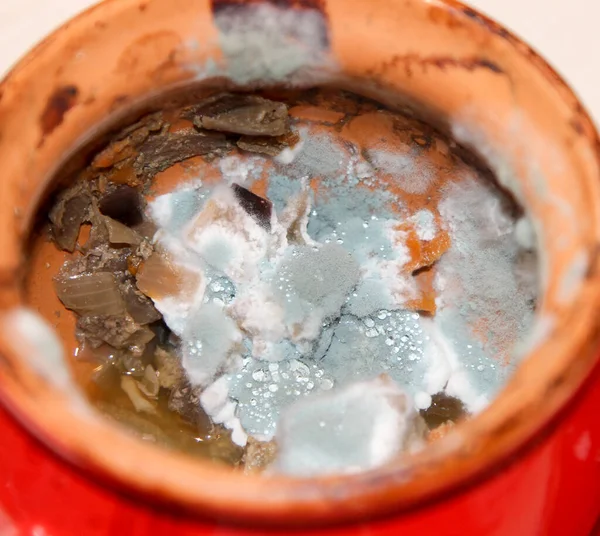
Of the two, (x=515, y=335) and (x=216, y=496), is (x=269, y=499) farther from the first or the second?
(x=515, y=335)

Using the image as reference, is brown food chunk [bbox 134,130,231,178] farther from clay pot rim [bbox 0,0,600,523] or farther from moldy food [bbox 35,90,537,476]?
clay pot rim [bbox 0,0,600,523]

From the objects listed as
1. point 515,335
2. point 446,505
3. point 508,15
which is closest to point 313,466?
point 446,505

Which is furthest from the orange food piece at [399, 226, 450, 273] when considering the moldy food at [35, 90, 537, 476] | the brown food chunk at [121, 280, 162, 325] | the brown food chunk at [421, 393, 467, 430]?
the brown food chunk at [121, 280, 162, 325]

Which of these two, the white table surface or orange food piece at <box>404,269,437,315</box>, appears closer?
orange food piece at <box>404,269,437,315</box>

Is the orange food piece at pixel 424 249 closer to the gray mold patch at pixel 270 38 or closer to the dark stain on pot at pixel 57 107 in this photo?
the gray mold patch at pixel 270 38

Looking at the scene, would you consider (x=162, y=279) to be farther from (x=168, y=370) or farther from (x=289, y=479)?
(x=289, y=479)

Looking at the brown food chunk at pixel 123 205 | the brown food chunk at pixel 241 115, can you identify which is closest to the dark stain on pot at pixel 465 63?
the brown food chunk at pixel 241 115
